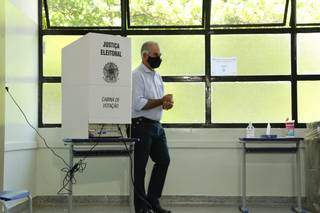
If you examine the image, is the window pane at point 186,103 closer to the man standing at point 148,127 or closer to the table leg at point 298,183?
the man standing at point 148,127

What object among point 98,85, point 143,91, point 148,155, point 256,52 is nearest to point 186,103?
point 256,52

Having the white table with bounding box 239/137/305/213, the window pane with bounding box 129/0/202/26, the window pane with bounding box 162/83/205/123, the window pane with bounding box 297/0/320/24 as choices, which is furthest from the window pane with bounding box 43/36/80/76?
the window pane with bounding box 297/0/320/24

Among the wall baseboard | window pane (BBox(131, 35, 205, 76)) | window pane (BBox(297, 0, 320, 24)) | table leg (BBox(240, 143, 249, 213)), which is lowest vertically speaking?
the wall baseboard

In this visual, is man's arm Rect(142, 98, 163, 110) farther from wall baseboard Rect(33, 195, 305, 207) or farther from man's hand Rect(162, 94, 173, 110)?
wall baseboard Rect(33, 195, 305, 207)

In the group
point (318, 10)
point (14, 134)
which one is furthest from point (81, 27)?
point (318, 10)

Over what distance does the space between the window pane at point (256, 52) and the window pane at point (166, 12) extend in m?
0.33

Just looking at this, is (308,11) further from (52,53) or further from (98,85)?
(52,53)

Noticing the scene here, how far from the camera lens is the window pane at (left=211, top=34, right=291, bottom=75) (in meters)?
4.73

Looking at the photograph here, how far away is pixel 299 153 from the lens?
172 inches

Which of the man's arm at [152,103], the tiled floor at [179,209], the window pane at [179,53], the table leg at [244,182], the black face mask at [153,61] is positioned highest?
the window pane at [179,53]

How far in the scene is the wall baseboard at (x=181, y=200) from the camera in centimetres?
459

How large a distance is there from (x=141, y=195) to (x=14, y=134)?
1.26 m

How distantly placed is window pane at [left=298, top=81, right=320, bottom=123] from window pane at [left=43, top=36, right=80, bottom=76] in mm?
2505

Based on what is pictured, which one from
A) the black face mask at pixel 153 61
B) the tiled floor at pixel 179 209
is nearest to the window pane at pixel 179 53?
the black face mask at pixel 153 61
